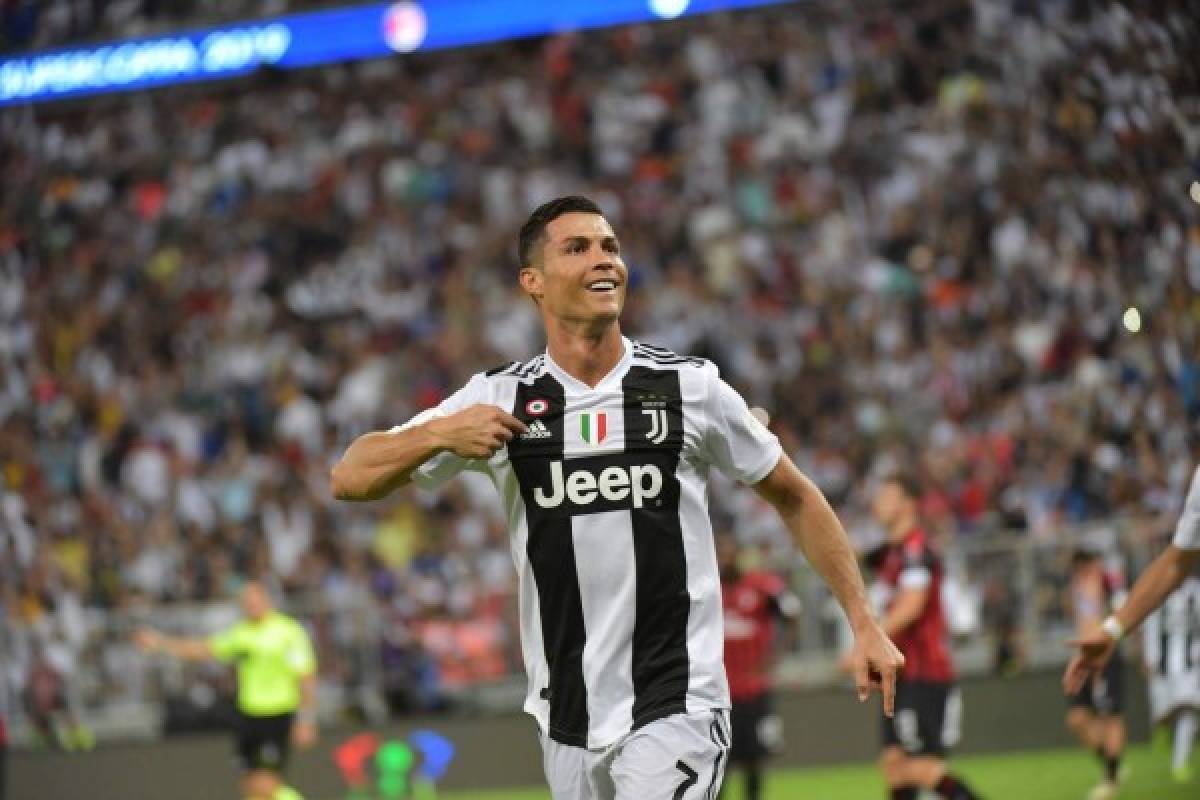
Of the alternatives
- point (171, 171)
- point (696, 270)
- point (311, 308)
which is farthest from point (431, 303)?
point (171, 171)

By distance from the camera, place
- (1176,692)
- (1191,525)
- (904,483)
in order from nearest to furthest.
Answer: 1. (1191,525)
2. (904,483)
3. (1176,692)

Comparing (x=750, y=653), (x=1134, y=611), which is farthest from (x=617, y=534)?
(x=750, y=653)

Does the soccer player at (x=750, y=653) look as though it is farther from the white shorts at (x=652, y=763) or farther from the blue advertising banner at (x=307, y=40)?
the white shorts at (x=652, y=763)

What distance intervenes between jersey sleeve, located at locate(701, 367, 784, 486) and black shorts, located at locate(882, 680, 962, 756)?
5290 millimetres

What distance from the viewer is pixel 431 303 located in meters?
22.7

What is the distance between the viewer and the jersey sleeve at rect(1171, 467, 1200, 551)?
6727 mm

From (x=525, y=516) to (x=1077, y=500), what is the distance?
11.7 meters

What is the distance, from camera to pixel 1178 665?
1188 cm

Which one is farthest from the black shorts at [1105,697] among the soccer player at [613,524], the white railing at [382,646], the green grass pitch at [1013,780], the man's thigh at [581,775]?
the man's thigh at [581,775]

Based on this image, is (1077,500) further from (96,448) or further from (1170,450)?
(96,448)

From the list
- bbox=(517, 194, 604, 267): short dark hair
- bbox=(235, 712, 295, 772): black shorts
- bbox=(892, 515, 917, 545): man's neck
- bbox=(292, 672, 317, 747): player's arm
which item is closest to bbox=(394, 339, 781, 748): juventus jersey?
bbox=(517, 194, 604, 267): short dark hair

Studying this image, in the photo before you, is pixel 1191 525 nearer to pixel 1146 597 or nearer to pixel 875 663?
pixel 1146 597

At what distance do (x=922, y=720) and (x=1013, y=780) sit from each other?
4.78 metres

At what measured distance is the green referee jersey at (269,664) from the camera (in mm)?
14781
